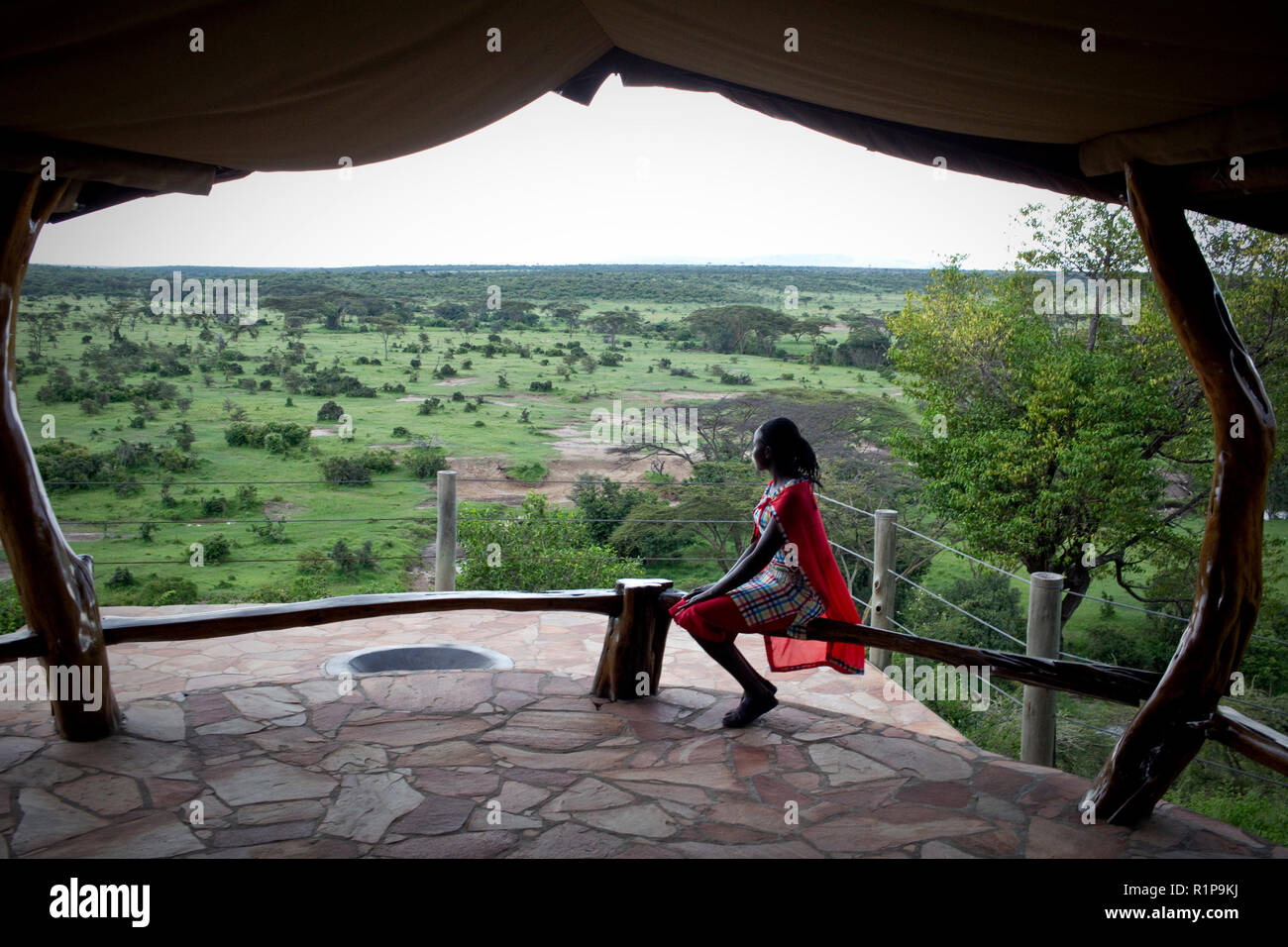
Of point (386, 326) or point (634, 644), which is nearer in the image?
point (634, 644)

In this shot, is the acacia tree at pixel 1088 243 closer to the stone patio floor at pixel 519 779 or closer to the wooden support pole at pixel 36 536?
the stone patio floor at pixel 519 779

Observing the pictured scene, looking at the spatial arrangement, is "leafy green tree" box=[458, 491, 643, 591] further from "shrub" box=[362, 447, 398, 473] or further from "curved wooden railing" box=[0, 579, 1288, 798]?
"shrub" box=[362, 447, 398, 473]

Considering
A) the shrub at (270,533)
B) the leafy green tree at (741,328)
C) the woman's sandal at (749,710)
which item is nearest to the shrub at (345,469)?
the shrub at (270,533)

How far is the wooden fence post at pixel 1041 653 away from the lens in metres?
3.87

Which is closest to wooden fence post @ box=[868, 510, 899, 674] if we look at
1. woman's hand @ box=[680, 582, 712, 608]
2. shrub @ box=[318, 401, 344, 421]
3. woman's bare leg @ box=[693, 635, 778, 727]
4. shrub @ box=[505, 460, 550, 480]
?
woman's bare leg @ box=[693, 635, 778, 727]

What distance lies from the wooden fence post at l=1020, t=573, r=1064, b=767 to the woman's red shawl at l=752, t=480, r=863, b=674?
27.9 inches

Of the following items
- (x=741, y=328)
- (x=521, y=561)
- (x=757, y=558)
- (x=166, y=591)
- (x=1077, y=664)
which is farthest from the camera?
(x=741, y=328)

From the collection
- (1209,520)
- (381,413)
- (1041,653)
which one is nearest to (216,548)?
(381,413)

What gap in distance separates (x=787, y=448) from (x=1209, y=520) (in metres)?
1.42

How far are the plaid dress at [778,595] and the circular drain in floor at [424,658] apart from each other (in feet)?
5.72

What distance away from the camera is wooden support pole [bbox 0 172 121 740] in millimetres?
3477

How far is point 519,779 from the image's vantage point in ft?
11.4

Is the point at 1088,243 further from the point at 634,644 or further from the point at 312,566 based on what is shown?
the point at 312,566

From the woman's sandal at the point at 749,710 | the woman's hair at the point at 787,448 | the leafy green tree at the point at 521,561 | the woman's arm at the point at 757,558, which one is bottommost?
the leafy green tree at the point at 521,561
